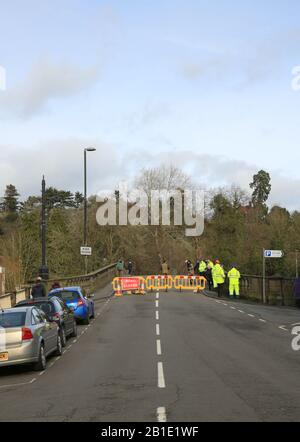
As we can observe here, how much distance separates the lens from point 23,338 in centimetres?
1343

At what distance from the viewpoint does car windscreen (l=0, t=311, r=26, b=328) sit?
13.8m

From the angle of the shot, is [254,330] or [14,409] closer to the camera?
[14,409]

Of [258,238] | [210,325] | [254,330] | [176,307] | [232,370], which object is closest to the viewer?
[232,370]

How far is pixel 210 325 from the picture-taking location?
73.4 ft

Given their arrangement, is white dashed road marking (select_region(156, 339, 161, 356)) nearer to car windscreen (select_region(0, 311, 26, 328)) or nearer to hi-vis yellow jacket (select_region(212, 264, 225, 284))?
car windscreen (select_region(0, 311, 26, 328))

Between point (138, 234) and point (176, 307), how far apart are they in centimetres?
3656

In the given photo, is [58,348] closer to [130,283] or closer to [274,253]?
[274,253]

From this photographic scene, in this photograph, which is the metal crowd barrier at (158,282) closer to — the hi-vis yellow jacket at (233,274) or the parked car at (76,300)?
the hi-vis yellow jacket at (233,274)

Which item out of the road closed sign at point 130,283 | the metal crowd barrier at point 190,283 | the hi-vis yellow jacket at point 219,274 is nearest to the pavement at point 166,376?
the hi-vis yellow jacket at point 219,274

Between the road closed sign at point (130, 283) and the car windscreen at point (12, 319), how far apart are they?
25908 millimetres

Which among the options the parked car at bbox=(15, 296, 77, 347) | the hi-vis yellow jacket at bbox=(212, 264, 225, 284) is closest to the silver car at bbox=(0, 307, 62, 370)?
the parked car at bbox=(15, 296, 77, 347)
